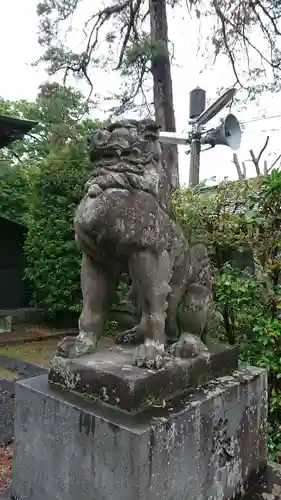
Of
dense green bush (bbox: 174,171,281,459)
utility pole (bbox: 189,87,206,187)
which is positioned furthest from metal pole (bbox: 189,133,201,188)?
dense green bush (bbox: 174,171,281,459)

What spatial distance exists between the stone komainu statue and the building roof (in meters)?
4.28

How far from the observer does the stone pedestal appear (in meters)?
1.25

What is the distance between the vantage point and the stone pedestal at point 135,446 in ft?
4.11

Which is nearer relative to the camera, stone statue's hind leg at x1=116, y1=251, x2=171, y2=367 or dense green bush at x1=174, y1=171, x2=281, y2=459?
stone statue's hind leg at x1=116, y1=251, x2=171, y2=367

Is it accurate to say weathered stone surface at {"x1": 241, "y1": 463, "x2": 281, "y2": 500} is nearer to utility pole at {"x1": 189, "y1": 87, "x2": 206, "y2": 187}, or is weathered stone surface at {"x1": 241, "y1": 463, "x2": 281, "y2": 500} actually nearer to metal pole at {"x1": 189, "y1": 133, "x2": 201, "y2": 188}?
utility pole at {"x1": 189, "y1": 87, "x2": 206, "y2": 187}

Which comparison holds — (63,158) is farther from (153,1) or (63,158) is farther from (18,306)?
(153,1)

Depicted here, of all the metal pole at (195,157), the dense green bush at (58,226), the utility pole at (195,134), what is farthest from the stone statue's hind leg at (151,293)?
the dense green bush at (58,226)

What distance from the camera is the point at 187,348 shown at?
163 centimetres

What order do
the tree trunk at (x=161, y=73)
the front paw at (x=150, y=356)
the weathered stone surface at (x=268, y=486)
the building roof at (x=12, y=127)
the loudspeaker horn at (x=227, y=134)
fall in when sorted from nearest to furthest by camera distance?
the front paw at (x=150, y=356), the weathered stone surface at (x=268, y=486), the loudspeaker horn at (x=227, y=134), the building roof at (x=12, y=127), the tree trunk at (x=161, y=73)

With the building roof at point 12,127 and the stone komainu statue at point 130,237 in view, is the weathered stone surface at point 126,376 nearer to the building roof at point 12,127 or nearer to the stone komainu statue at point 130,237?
the stone komainu statue at point 130,237

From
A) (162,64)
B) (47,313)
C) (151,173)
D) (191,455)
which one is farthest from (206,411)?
(162,64)

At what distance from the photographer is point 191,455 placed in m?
1.44

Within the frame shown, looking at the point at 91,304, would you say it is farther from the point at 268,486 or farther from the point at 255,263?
the point at 255,263

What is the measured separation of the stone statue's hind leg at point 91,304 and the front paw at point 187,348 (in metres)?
0.32
